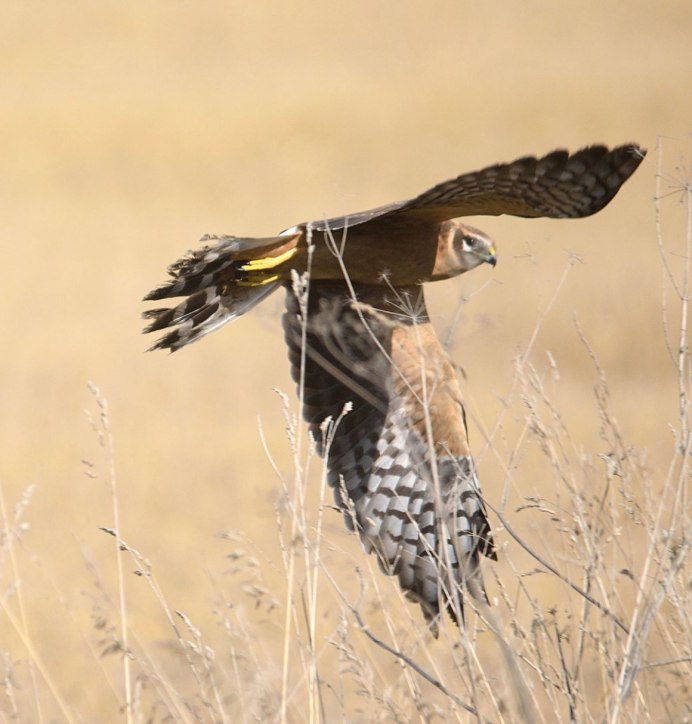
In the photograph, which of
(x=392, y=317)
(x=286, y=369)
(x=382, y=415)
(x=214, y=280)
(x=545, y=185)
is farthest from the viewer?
(x=286, y=369)

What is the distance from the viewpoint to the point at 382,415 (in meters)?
4.02

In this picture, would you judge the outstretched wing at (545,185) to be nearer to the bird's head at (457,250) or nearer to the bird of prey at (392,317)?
the bird of prey at (392,317)

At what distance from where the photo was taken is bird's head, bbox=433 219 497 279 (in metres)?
3.60

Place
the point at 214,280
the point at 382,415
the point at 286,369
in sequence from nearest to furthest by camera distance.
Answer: the point at 214,280 → the point at 382,415 → the point at 286,369

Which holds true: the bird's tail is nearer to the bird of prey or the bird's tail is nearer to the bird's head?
the bird of prey

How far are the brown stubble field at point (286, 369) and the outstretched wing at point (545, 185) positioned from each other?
0.18 m

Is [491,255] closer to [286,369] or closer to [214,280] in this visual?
[214,280]

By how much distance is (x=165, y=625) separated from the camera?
24.7 feet

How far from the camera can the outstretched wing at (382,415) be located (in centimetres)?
371

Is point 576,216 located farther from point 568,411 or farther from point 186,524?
point 568,411

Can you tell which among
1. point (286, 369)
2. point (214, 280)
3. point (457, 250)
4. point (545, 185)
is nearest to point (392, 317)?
point (457, 250)

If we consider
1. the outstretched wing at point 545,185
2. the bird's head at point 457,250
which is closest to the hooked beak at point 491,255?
the bird's head at point 457,250

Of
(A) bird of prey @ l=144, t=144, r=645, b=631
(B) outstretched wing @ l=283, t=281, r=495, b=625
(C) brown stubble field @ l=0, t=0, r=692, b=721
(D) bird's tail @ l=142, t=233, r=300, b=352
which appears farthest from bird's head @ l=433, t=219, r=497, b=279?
(D) bird's tail @ l=142, t=233, r=300, b=352

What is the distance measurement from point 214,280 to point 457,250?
2.58 ft
